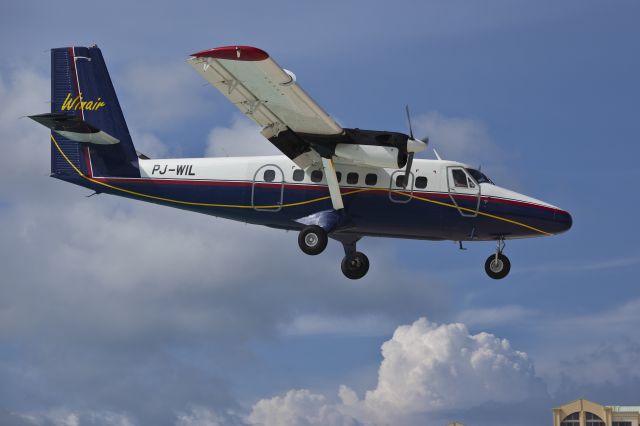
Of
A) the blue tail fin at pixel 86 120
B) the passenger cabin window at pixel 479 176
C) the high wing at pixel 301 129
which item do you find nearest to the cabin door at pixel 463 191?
the passenger cabin window at pixel 479 176

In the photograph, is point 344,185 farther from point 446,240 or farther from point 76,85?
point 76,85

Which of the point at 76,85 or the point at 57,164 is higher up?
the point at 76,85

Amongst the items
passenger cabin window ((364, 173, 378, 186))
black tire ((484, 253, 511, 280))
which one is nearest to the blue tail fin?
passenger cabin window ((364, 173, 378, 186))

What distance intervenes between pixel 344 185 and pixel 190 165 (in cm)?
504

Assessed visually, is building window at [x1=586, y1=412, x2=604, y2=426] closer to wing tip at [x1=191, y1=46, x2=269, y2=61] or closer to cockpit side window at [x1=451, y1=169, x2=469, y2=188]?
cockpit side window at [x1=451, y1=169, x2=469, y2=188]

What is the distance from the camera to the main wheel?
3559 cm

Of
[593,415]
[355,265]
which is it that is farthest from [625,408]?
[355,265]

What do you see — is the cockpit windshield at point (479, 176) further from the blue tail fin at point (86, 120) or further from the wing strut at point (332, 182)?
the blue tail fin at point (86, 120)

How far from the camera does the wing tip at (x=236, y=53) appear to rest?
28.4 meters

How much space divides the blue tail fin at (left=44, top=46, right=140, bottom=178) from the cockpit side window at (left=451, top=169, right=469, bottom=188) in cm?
1000

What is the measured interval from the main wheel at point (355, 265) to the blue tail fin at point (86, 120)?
729 centimetres

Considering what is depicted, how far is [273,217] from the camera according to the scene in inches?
1335

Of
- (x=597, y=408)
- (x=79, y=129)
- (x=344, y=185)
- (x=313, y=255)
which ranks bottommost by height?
(x=313, y=255)

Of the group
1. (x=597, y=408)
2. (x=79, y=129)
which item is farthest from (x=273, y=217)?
(x=597, y=408)
